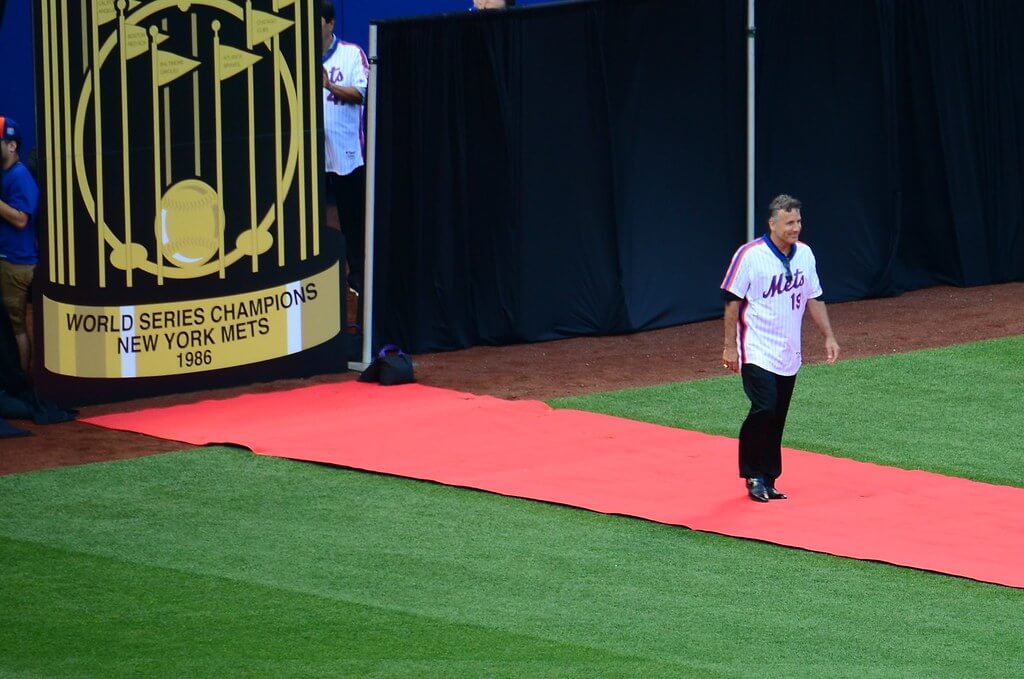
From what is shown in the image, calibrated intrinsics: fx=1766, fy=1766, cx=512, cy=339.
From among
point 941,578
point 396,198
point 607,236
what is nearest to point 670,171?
point 607,236

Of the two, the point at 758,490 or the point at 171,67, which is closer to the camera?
the point at 758,490

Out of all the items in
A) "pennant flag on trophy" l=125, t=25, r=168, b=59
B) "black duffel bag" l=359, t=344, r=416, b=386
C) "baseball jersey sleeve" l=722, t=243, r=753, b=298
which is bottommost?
"black duffel bag" l=359, t=344, r=416, b=386

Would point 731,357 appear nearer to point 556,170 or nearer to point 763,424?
point 763,424

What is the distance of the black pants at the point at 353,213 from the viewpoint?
1448cm

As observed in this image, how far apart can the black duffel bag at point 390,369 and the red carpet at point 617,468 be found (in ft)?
0.33

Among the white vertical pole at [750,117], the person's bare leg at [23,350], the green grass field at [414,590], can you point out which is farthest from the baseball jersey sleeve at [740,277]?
the white vertical pole at [750,117]

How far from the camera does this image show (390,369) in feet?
43.8

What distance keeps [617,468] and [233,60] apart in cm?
441

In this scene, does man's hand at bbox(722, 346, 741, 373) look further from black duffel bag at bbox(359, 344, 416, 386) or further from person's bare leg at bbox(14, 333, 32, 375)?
person's bare leg at bbox(14, 333, 32, 375)

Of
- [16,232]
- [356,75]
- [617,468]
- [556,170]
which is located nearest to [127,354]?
[16,232]

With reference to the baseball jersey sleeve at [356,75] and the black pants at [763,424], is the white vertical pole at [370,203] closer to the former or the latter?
the baseball jersey sleeve at [356,75]

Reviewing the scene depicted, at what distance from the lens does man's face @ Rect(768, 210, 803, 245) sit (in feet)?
33.0

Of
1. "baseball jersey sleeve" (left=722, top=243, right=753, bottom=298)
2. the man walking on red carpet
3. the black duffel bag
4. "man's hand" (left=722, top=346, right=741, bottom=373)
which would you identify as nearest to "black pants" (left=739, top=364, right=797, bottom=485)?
the man walking on red carpet

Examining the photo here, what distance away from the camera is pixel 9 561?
888 cm
